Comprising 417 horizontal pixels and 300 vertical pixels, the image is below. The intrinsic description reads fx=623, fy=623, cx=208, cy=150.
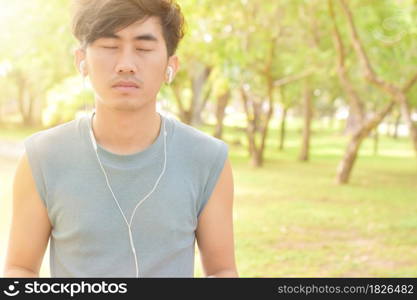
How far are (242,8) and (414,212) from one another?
649cm

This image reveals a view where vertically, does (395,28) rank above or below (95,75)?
above

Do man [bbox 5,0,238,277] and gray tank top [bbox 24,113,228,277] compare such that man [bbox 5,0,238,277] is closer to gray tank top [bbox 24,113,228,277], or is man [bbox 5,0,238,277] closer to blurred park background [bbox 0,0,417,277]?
gray tank top [bbox 24,113,228,277]

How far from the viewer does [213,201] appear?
195 cm

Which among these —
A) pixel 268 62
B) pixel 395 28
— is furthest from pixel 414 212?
pixel 268 62

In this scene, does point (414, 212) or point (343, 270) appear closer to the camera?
point (343, 270)

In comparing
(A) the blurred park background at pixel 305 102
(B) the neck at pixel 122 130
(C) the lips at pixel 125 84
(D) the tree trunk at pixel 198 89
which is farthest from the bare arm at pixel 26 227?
(D) the tree trunk at pixel 198 89

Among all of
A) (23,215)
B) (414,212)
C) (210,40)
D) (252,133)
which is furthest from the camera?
(252,133)

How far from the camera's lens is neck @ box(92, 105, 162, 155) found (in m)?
1.93

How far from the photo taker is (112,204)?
1.85 m

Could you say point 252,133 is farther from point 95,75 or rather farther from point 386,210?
point 95,75

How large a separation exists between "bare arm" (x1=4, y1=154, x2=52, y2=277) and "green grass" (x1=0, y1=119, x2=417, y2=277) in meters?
5.15

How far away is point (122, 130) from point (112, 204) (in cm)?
24

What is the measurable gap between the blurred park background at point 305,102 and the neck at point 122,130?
14.9ft

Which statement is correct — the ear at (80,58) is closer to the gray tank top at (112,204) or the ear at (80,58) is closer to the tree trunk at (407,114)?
the gray tank top at (112,204)
